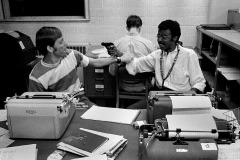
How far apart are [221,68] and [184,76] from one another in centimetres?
95

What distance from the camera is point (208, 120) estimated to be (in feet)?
4.58

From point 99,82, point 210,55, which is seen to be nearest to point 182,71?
point 210,55

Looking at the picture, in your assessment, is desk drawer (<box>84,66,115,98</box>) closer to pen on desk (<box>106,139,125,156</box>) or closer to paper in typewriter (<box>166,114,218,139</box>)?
pen on desk (<box>106,139,125,156</box>)

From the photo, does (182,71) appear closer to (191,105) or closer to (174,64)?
(174,64)

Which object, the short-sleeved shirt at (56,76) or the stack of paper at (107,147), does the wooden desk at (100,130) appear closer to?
the stack of paper at (107,147)

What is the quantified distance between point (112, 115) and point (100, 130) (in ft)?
0.73

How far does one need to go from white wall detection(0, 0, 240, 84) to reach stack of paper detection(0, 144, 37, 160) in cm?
309

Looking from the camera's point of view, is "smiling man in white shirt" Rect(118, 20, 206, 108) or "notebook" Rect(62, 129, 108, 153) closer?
"notebook" Rect(62, 129, 108, 153)

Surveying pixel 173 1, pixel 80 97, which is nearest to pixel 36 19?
pixel 173 1

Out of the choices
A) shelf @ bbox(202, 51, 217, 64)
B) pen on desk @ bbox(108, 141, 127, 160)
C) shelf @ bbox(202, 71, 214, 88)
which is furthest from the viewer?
shelf @ bbox(202, 71, 214, 88)

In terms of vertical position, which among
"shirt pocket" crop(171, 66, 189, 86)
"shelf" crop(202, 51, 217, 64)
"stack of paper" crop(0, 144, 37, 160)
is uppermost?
"shirt pocket" crop(171, 66, 189, 86)

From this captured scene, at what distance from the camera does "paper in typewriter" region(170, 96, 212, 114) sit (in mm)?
1615

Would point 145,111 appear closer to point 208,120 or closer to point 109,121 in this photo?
point 109,121

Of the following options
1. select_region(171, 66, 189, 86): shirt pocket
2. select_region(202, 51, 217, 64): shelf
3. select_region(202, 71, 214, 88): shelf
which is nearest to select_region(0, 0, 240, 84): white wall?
select_region(202, 51, 217, 64): shelf
